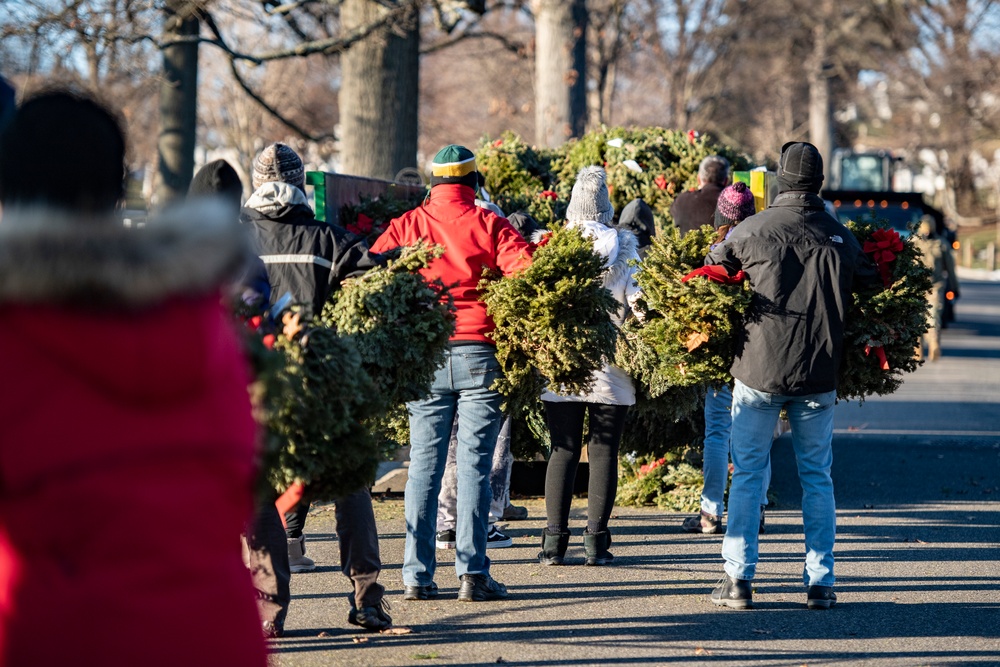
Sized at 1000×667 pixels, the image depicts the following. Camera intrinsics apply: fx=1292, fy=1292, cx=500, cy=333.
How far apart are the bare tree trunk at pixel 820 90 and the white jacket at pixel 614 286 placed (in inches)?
1378

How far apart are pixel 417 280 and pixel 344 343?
1010 mm

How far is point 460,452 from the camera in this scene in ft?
20.4

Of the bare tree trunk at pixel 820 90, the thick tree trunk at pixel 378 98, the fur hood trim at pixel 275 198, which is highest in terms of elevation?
the bare tree trunk at pixel 820 90

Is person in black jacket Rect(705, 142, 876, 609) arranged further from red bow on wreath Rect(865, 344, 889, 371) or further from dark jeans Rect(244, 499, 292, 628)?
dark jeans Rect(244, 499, 292, 628)

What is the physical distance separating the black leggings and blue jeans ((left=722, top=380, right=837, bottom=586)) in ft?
3.18

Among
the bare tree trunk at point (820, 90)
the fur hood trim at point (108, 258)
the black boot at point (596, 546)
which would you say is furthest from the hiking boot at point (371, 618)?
the bare tree trunk at point (820, 90)

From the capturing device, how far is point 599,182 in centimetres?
709

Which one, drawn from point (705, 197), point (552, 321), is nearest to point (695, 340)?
point (552, 321)

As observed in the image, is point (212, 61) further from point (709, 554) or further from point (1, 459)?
point (1, 459)

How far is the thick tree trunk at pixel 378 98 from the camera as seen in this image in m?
13.8

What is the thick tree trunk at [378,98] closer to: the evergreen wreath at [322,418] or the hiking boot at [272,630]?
the hiking boot at [272,630]

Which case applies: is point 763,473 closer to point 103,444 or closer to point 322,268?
point 322,268

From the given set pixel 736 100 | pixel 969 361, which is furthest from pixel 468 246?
pixel 736 100

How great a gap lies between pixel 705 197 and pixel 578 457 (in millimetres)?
2688
